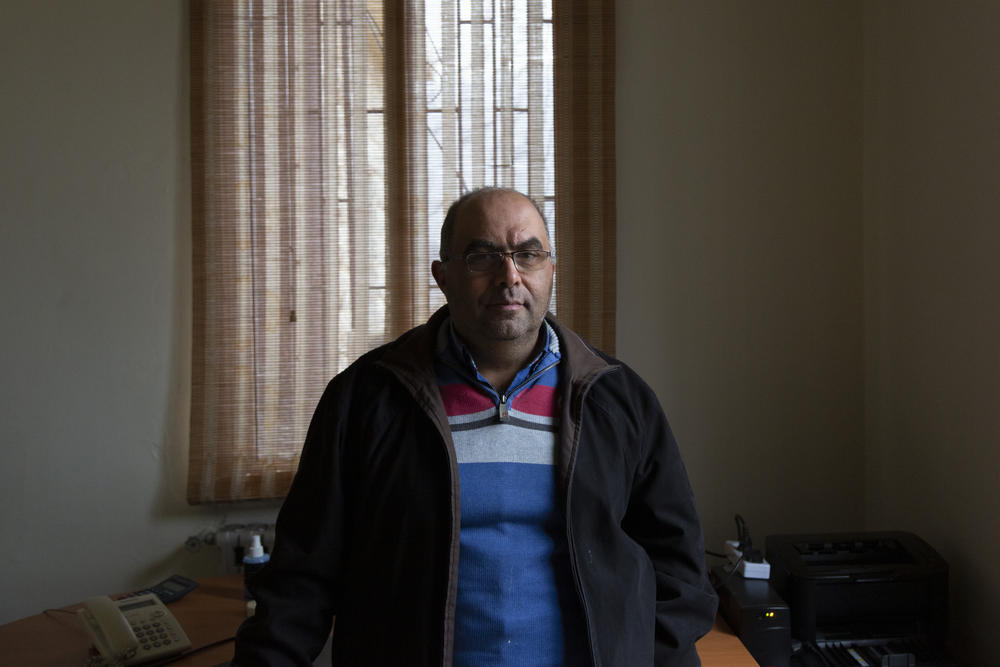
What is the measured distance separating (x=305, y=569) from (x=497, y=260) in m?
0.61

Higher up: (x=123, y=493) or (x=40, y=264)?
(x=40, y=264)

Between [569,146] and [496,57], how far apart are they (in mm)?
357

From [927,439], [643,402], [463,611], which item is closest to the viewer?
[463,611]

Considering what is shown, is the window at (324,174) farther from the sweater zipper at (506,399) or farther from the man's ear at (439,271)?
the sweater zipper at (506,399)

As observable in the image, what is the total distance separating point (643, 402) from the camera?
1.33 meters

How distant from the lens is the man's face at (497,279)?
48.8 inches

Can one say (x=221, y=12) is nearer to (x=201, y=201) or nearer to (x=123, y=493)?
(x=201, y=201)

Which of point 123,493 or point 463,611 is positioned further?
point 123,493

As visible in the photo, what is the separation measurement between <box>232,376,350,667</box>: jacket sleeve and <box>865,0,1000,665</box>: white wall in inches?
62.1

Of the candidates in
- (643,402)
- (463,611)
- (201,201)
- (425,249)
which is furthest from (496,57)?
(463,611)

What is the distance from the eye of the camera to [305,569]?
1138 mm

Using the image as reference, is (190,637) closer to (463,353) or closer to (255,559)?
(255,559)

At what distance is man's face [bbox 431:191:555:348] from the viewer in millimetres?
1239

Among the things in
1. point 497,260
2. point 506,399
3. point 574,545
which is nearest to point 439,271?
point 497,260
